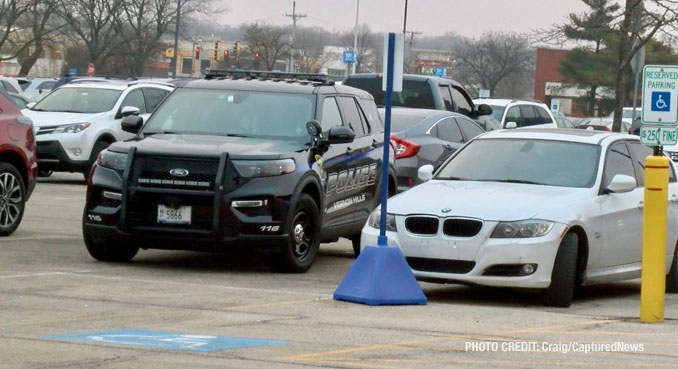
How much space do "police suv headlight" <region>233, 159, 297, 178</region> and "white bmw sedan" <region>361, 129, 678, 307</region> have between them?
1300 mm

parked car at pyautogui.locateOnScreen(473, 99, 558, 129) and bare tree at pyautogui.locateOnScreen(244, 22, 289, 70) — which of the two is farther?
bare tree at pyautogui.locateOnScreen(244, 22, 289, 70)

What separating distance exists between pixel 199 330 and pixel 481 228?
299 centimetres

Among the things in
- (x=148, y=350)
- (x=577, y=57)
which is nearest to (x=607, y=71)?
(x=577, y=57)

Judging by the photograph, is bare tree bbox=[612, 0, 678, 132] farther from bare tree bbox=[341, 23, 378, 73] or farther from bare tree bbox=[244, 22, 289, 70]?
bare tree bbox=[341, 23, 378, 73]

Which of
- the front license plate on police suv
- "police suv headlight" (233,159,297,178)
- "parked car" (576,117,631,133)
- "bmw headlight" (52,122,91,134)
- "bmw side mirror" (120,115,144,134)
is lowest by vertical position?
"parked car" (576,117,631,133)

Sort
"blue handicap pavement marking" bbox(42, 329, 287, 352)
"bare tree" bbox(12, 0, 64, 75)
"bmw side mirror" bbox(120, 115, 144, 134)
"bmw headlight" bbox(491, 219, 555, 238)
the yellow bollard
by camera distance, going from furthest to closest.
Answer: "bare tree" bbox(12, 0, 64, 75), "bmw side mirror" bbox(120, 115, 144, 134), "bmw headlight" bbox(491, 219, 555, 238), the yellow bollard, "blue handicap pavement marking" bbox(42, 329, 287, 352)

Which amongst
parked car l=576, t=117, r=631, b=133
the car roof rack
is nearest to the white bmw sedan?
the car roof rack

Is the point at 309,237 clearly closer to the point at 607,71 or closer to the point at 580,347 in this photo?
the point at 580,347

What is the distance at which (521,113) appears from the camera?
1152 inches

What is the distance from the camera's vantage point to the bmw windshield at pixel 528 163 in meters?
12.2

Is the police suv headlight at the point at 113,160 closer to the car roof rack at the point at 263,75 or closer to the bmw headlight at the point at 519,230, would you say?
the car roof rack at the point at 263,75

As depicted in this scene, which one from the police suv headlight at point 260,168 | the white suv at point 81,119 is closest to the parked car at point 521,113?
the white suv at point 81,119

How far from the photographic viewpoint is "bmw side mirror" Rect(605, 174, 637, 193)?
39.2 ft

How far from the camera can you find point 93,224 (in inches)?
506
